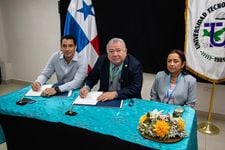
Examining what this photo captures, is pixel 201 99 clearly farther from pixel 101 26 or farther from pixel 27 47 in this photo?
pixel 27 47

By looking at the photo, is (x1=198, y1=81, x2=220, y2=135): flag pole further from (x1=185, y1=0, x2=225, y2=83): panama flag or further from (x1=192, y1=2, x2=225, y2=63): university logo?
(x1=192, y1=2, x2=225, y2=63): university logo

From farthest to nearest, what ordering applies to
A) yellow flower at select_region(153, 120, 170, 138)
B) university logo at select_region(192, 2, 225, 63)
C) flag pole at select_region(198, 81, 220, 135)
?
flag pole at select_region(198, 81, 220, 135) → university logo at select_region(192, 2, 225, 63) → yellow flower at select_region(153, 120, 170, 138)

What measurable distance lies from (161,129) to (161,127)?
12 millimetres

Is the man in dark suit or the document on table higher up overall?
the man in dark suit

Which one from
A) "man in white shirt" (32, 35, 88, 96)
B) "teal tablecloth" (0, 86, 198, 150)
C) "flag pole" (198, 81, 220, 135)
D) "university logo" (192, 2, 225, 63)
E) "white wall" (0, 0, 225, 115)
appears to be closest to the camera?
"teal tablecloth" (0, 86, 198, 150)

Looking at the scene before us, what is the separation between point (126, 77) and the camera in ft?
7.77

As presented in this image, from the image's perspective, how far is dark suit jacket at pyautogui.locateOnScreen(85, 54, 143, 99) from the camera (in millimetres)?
2263

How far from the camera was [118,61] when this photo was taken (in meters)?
2.33

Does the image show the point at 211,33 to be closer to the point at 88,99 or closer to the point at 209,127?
the point at 209,127

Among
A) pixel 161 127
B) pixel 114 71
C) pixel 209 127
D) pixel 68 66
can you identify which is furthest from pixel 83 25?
pixel 161 127

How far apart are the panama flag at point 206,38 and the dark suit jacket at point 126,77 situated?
0.97 m

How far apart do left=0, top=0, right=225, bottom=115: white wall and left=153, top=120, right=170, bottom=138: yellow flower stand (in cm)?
226

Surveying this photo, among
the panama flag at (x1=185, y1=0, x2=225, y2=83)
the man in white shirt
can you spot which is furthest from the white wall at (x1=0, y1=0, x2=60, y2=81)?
the panama flag at (x1=185, y1=0, x2=225, y2=83)

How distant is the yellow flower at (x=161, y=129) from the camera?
4.66 feet
